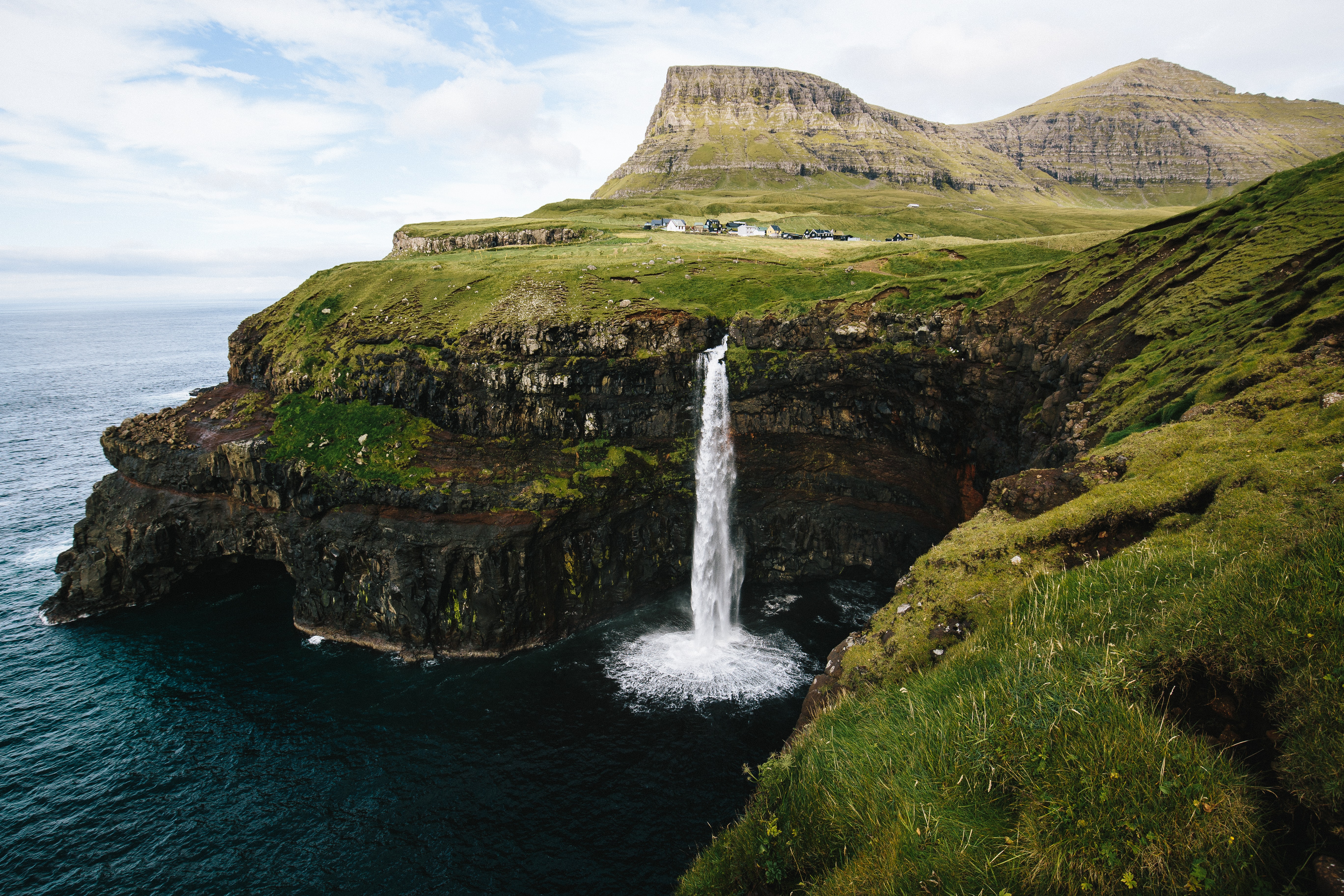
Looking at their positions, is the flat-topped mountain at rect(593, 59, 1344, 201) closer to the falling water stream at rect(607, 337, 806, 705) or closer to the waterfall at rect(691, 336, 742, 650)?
the waterfall at rect(691, 336, 742, 650)

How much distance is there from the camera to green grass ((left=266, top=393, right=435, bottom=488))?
39531 millimetres

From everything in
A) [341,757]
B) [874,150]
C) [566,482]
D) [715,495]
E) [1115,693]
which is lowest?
[341,757]

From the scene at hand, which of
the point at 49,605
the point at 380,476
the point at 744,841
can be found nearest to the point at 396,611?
the point at 380,476

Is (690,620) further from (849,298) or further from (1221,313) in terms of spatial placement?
(1221,313)

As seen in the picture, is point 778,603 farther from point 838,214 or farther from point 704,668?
point 838,214

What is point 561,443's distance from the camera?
140 ft

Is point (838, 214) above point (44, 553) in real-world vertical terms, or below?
above

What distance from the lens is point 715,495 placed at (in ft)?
141

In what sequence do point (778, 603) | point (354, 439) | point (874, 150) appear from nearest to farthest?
point (354, 439), point (778, 603), point (874, 150)

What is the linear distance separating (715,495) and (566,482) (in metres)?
10.9

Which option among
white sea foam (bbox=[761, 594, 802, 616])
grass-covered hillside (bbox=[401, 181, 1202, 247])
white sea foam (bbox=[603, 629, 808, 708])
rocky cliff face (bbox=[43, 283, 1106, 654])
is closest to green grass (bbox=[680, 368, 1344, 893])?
white sea foam (bbox=[603, 629, 808, 708])

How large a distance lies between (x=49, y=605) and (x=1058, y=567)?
5843cm

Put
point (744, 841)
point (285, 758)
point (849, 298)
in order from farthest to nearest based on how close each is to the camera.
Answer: point (849, 298)
point (285, 758)
point (744, 841)

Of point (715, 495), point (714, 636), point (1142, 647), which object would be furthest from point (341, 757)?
point (1142, 647)
